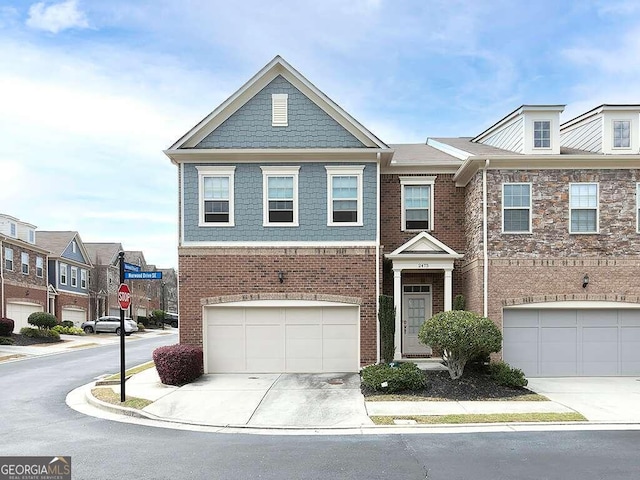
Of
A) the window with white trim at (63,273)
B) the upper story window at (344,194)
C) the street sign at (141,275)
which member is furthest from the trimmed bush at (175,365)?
the window with white trim at (63,273)

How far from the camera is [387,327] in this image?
16.7 meters

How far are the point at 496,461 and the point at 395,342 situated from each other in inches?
364

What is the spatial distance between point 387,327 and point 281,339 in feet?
11.3

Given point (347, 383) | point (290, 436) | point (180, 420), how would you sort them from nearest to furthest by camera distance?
point (290, 436) < point (180, 420) < point (347, 383)

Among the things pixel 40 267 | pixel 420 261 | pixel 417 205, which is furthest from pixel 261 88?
pixel 40 267

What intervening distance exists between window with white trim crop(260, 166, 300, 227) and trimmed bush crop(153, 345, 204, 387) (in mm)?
4830

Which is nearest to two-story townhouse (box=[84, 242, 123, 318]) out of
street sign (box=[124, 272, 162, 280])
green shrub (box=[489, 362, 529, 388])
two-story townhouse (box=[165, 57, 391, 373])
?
two-story townhouse (box=[165, 57, 391, 373])

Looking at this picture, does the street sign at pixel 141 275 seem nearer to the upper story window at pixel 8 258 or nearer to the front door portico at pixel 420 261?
the front door portico at pixel 420 261

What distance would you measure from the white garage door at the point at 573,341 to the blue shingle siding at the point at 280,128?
780cm

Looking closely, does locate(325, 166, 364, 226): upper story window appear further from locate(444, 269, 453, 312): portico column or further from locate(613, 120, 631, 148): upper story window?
locate(613, 120, 631, 148): upper story window

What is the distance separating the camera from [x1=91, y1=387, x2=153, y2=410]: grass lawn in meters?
13.3

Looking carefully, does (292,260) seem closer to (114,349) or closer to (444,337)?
(444,337)

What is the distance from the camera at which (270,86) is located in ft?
58.9

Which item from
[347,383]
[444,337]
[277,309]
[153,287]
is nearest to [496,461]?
[444,337]
